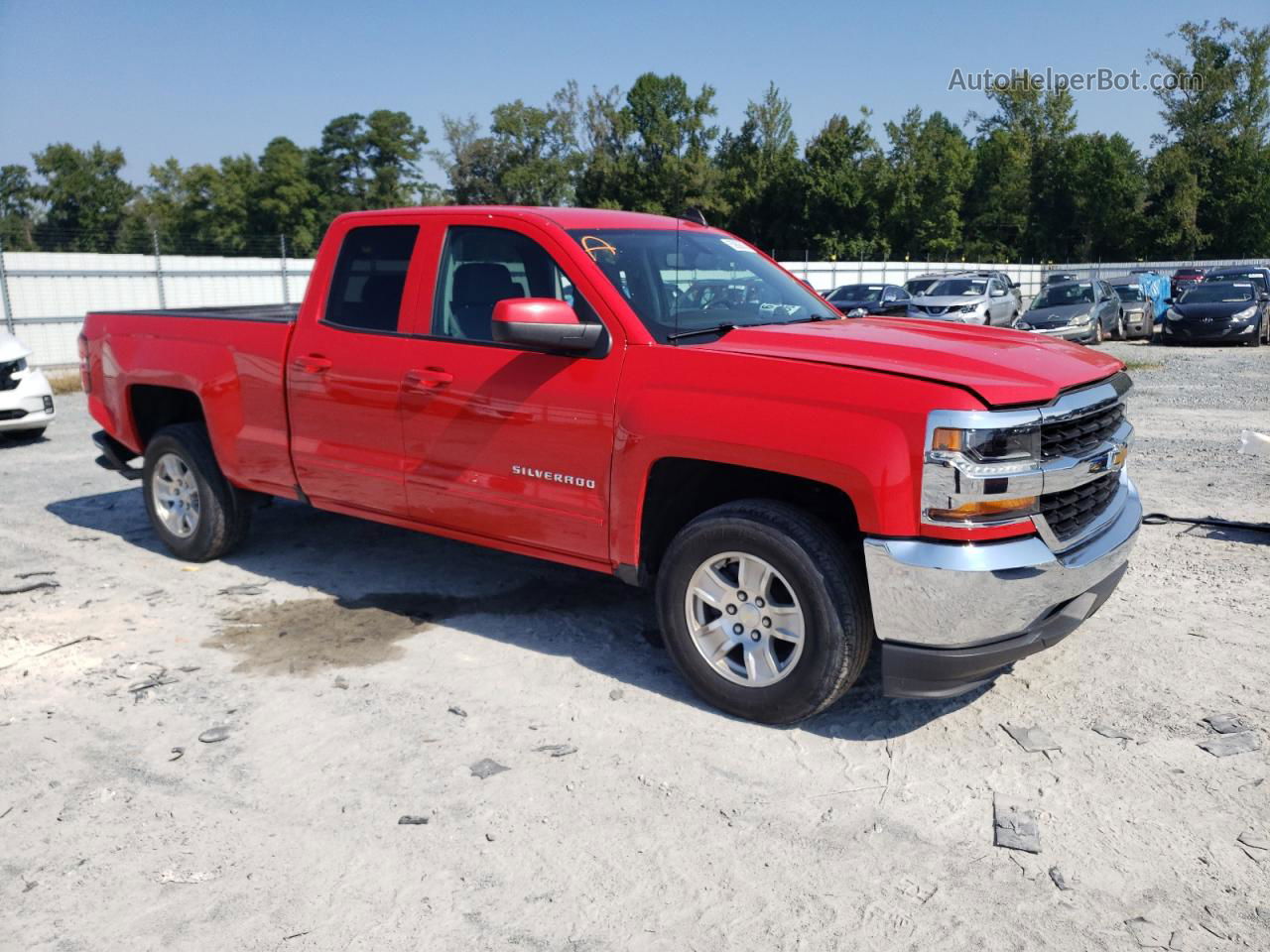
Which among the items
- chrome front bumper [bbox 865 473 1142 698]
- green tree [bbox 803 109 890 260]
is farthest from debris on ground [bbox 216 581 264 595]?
green tree [bbox 803 109 890 260]

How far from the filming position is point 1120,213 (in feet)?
222

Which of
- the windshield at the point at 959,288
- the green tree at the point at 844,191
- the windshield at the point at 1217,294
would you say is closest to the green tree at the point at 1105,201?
the green tree at the point at 844,191

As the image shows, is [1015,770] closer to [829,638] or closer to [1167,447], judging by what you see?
[829,638]

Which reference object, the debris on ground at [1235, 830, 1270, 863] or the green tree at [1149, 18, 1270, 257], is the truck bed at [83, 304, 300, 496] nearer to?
the debris on ground at [1235, 830, 1270, 863]

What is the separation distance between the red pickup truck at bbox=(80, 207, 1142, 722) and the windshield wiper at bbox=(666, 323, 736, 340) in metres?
0.02

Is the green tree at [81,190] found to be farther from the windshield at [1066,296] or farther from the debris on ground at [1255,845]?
the debris on ground at [1255,845]

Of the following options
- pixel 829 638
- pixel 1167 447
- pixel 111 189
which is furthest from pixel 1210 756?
pixel 111 189

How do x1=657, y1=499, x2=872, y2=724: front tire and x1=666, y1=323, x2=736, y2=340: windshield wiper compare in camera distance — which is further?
x1=666, y1=323, x2=736, y2=340: windshield wiper

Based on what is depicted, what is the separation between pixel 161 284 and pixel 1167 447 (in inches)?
781

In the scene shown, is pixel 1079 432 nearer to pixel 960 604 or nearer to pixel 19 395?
pixel 960 604

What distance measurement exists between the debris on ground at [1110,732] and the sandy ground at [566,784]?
0.02 meters

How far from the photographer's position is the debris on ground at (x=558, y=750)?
12.8 ft

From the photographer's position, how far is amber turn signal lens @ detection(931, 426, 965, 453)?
3467 mm

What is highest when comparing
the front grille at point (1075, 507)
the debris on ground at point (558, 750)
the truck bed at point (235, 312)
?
the truck bed at point (235, 312)
